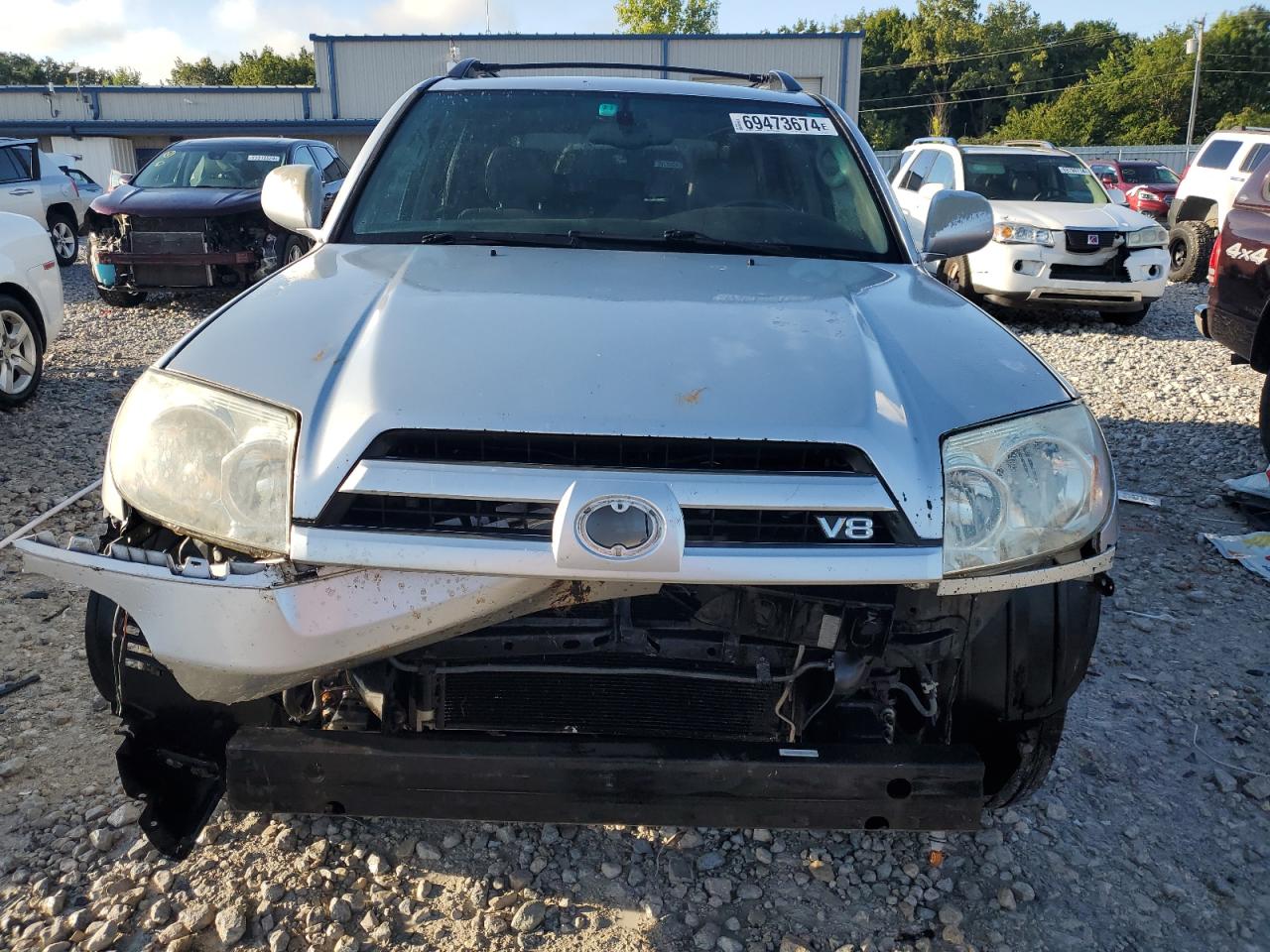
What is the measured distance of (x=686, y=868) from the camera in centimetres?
248

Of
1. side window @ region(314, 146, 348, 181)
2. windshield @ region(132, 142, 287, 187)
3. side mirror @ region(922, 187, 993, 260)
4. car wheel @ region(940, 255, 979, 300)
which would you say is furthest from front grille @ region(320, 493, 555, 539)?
side window @ region(314, 146, 348, 181)

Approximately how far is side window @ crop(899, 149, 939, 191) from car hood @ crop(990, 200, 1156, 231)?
1.40 m

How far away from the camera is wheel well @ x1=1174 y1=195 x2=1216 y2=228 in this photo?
1319cm

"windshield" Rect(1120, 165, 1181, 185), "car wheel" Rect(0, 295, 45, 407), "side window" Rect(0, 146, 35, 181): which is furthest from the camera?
"windshield" Rect(1120, 165, 1181, 185)

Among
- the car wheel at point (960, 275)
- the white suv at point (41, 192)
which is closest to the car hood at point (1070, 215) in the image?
the car wheel at point (960, 275)

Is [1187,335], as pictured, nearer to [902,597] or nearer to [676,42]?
[902,597]

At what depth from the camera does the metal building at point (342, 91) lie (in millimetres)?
33344

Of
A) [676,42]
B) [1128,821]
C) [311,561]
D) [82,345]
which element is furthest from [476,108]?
[676,42]

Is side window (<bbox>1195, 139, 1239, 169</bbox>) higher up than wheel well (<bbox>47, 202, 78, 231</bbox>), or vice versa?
side window (<bbox>1195, 139, 1239, 169</bbox>)

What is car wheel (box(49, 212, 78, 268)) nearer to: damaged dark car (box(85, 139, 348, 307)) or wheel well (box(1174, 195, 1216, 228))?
damaged dark car (box(85, 139, 348, 307))

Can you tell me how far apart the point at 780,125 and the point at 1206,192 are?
12154 mm

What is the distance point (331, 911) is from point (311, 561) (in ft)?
3.22

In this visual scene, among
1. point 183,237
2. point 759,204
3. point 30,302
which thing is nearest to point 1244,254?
point 759,204

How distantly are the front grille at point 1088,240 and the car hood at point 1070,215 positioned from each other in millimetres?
68
